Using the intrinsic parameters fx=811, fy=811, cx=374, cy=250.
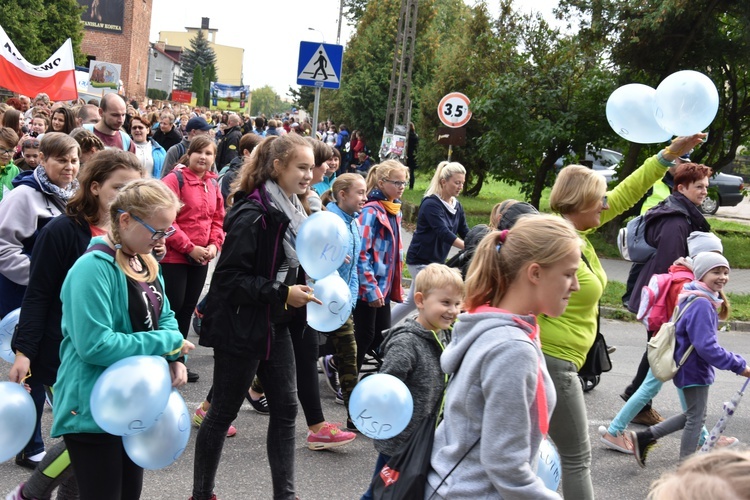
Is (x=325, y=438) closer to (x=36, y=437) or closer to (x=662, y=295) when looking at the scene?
(x=36, y=437)

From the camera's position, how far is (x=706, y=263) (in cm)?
503

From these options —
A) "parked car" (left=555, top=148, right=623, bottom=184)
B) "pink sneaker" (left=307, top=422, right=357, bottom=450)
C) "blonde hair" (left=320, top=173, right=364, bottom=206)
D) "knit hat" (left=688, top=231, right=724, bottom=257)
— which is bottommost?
"pink sneaker" (left=307, top=422, right=357, bottom=450)

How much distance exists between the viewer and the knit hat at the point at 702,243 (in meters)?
5.18

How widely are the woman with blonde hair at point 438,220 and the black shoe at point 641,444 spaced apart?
2232mm

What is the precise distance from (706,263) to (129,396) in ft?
11.9

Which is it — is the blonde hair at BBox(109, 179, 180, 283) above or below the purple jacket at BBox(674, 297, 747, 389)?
above

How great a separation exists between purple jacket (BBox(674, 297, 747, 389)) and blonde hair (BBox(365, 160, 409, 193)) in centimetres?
234

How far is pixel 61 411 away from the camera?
303cm

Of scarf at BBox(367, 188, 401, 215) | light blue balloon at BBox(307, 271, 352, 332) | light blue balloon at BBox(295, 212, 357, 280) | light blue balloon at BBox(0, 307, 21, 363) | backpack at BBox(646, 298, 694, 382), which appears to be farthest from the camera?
scarf at BBox(367, 188, 401, 215)

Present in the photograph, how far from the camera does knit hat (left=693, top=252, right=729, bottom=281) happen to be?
5004 millimetres

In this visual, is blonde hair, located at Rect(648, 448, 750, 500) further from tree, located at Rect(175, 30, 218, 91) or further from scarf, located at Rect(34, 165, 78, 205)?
tree, located at Rect(175, 30, 218, 91)

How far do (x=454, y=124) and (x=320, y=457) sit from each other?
433 inches

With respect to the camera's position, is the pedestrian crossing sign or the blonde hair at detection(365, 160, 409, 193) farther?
the pedestrian crossing sign

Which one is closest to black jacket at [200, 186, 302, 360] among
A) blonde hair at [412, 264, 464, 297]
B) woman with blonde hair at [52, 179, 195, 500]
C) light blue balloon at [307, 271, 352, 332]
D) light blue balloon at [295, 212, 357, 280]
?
light blue balloon at [295, 212, 357, 280]
